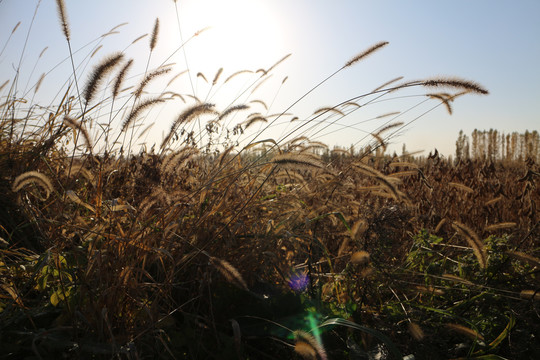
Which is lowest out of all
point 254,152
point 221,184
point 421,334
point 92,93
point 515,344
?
point 515,344

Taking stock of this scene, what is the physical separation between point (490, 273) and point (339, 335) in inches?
34.4

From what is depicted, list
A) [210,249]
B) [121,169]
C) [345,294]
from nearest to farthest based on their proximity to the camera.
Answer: [210,249], [345,294], [121,169]

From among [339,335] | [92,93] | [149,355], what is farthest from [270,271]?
[92,93]

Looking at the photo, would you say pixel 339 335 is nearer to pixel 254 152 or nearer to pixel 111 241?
pixel 111 241

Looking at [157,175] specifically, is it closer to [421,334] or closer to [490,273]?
[421,334]

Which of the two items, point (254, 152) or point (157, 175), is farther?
point (254, 152)

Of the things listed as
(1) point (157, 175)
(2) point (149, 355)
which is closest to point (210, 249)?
(2) point (149, 355)

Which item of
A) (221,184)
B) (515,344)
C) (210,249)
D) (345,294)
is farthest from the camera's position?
(221,184)

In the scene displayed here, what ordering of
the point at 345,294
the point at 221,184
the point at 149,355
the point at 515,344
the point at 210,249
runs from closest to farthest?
the point at 149,355
the point at 515,344
the point at 210,249
the point at 345,294
the point at 221,184

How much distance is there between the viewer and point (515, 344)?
64.6 inches

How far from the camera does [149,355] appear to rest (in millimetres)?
1397

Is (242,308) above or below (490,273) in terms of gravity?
below

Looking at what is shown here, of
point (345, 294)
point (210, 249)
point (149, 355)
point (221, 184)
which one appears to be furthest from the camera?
point (221, 184)

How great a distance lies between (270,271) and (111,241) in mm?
815
